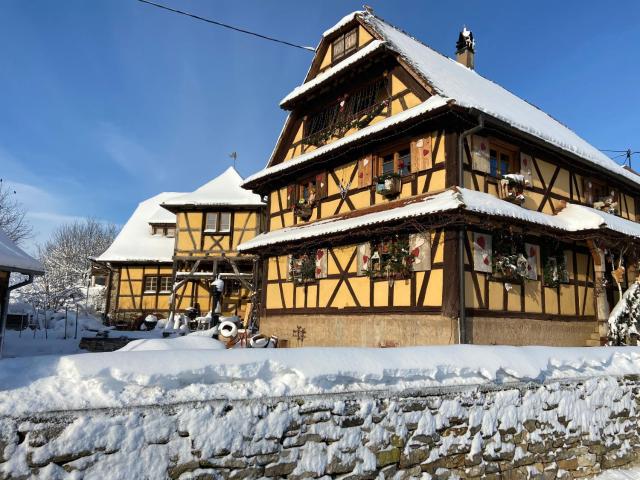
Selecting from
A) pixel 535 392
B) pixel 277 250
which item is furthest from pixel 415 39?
pixel 535 392

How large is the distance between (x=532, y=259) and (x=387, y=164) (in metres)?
4.31

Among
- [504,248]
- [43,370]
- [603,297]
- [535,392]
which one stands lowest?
[535,392]

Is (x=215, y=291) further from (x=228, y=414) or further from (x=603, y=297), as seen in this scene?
(x=228, y=414)

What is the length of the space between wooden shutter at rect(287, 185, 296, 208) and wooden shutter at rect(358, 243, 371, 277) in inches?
150

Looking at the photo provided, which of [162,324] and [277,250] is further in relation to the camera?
[162,324]

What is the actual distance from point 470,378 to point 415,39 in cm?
1424

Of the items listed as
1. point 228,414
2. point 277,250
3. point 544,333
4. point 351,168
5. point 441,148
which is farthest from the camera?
point 277,250

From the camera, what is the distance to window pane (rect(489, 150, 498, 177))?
502 inches

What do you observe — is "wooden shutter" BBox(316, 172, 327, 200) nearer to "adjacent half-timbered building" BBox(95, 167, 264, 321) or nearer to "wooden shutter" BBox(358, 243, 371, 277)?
"wooden shutter" BBox(358, 243, 371, 277)

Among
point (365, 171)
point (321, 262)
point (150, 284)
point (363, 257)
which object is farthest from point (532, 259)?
point (150, 284)

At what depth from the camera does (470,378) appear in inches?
247

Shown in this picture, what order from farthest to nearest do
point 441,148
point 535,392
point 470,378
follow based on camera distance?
1. point 441,148
2. point 535,392
3. point 470,378

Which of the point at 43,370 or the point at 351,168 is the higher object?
the point at 351,168

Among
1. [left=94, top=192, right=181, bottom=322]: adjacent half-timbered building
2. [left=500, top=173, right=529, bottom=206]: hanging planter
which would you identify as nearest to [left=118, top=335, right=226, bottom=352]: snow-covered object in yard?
[left=500, top=173, right=529, bottom=206]: hanging planter
